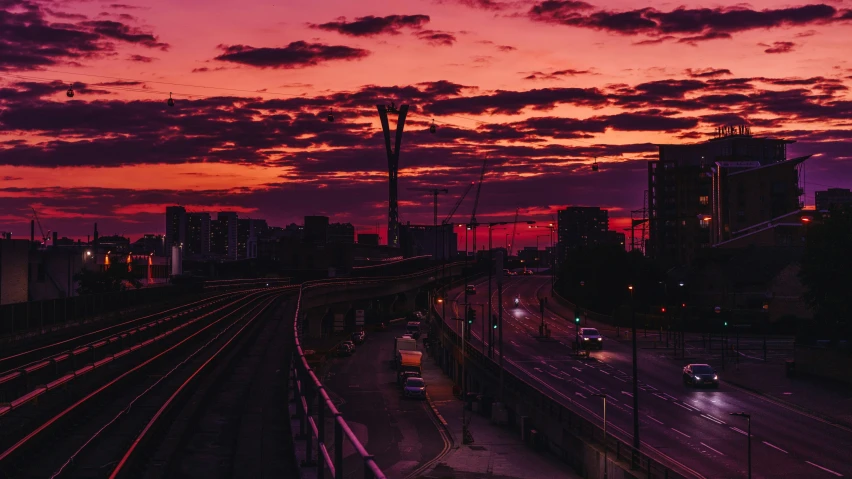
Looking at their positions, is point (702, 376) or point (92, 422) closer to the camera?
point (92, 422)

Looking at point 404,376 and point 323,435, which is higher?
point 323,435

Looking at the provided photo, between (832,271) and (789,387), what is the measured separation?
9.79 meters

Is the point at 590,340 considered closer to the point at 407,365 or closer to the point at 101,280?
the point at 407,365

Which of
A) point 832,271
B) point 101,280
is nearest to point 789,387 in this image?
point 832,271

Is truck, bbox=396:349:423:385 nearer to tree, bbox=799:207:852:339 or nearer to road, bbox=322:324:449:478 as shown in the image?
road, bbox=322:324:449:478

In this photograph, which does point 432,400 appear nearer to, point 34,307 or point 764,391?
point 764,391

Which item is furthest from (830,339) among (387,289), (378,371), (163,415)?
(387,289)

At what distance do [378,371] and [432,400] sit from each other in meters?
18.8

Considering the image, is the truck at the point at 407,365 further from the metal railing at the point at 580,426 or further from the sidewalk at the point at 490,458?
the sidewalk at the point at 490,458

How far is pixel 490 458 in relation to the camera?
58.0 m

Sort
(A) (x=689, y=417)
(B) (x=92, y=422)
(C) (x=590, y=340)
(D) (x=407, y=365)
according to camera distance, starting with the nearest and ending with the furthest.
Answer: (B) (x=92, y=422) < (A) (x=689, y=417) < (D) (x=407, y=365) < (C) (x=590, y=340)

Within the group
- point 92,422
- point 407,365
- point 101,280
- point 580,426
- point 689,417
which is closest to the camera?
point 92,422

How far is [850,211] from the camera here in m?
79.6

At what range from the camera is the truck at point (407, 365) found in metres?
89.8
